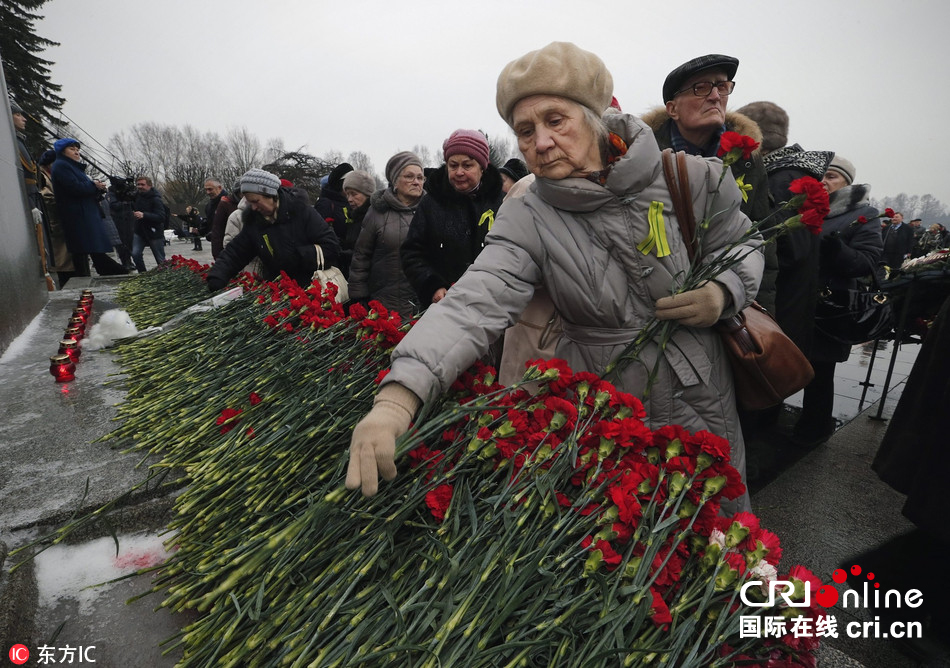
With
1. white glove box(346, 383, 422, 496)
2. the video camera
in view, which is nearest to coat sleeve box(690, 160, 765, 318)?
white glove box(346, 383, 422, 496)

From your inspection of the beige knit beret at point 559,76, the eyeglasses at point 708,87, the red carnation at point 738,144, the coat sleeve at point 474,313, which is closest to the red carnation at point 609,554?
the coat sleeve at point 474,313

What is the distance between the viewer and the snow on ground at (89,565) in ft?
4.18

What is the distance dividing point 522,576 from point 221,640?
2.15 ft

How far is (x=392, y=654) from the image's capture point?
866mm

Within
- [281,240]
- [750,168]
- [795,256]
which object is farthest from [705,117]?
[281,240]

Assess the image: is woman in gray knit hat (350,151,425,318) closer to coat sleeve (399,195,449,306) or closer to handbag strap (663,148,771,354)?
coat sleeve (399,195,449,306)

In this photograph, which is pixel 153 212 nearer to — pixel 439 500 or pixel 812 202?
pixel 439 500

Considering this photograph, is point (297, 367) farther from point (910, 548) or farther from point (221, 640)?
point (910, 548)

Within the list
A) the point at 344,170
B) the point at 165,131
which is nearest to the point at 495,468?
the point at 344,170

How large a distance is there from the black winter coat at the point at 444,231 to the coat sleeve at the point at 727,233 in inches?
75.5

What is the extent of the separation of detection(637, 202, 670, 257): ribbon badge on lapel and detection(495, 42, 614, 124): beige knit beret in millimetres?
325

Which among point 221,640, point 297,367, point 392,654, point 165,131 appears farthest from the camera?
point 165,131

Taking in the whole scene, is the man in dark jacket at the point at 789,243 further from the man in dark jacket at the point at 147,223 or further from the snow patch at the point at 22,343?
the man in dark jacket at the point at 147,223

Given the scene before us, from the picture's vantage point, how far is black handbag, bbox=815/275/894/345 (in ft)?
10.6
